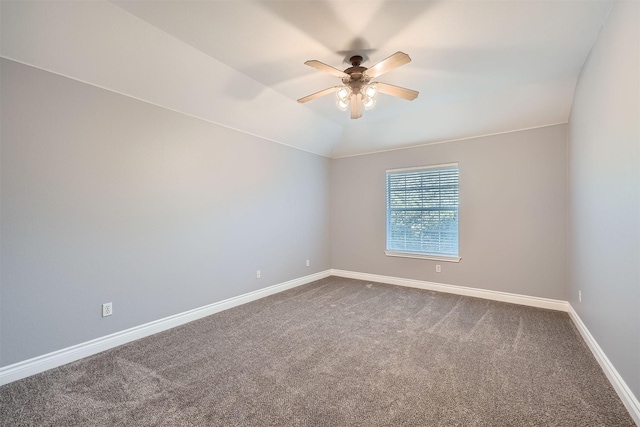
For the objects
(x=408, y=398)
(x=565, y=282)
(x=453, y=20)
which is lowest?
(x=408, y=398)

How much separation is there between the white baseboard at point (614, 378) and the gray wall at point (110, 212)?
11.9 feet

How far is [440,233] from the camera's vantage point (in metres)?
4.48

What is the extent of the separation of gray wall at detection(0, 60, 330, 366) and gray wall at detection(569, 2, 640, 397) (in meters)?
3.65

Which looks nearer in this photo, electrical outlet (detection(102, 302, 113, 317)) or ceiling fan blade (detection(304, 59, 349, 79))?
ceiling fan blade (detection(304, 59, 349, 79))

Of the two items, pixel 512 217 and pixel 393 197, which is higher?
pixel 393 197

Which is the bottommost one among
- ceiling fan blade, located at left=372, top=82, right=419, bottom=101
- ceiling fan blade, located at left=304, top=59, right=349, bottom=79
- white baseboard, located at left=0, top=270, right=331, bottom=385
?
white baseboard, located at left=0, top=270, right=331, bottom=385

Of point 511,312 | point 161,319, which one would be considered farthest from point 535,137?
point 161,319

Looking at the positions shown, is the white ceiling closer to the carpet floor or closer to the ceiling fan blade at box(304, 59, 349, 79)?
the ceiling fan blade at box(304, 59, 349, 79)

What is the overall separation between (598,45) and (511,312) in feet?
9.33

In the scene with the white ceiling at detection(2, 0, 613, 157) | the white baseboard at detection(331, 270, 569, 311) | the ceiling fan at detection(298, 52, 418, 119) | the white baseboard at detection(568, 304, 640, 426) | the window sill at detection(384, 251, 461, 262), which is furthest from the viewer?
the window sill at detection(384, 251, 461, 262)

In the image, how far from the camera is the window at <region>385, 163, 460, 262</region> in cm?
439

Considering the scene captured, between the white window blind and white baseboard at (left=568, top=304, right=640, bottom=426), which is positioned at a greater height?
the white window blind

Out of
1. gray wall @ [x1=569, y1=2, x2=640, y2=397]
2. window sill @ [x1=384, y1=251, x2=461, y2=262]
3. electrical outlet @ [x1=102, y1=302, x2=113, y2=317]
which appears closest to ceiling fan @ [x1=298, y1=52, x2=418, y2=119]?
gray wall @ [x1=569, y1=2, x2=640, y2=397]

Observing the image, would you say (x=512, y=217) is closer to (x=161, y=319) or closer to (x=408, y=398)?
(x=408, y=398)
